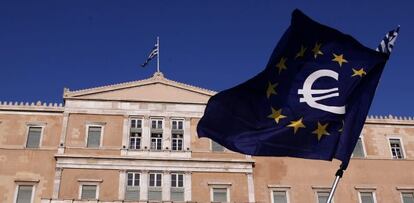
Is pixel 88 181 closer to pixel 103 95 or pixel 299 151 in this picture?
pixel 103 95

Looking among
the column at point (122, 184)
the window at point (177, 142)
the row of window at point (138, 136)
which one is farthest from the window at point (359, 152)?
the column at point (122, 184)

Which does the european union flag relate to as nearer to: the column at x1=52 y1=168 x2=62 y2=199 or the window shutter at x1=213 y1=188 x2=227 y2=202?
the window shutter at x1=213 y1=188 x2=227 y2=202

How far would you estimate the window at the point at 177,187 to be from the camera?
1297 inches

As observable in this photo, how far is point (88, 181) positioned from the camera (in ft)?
108

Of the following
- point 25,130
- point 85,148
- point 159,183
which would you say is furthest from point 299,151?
point 25,130

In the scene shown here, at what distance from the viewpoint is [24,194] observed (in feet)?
108

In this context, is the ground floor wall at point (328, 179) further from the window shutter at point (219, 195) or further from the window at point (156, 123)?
the window at point (156, 123)

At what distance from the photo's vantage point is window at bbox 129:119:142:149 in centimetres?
3462

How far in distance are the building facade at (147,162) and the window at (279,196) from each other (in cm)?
6

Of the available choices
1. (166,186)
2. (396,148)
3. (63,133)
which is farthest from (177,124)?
(396,148)

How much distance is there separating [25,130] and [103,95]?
194 inches

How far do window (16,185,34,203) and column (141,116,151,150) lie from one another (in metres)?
6.60

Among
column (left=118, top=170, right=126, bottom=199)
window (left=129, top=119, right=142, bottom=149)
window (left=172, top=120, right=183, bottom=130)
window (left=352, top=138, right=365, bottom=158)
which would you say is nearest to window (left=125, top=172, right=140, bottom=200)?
column (left=118, top=170, right=126, bottom=199)

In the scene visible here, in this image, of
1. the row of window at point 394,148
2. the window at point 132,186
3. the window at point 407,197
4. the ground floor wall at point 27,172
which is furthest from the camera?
the row of window at point 394,148
